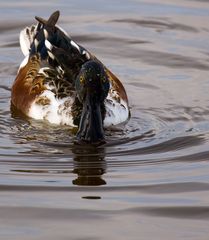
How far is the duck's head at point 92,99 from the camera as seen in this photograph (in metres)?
11.1

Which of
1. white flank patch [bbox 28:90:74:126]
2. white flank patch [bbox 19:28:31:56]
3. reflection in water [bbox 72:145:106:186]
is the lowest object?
reflection in water [bbox 72:145:106:186]

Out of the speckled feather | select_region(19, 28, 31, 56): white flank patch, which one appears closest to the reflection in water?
the speckled feather

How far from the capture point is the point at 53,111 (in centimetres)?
1195

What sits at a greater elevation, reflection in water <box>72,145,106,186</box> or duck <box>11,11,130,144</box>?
duck <box>11,11,130,144</box>

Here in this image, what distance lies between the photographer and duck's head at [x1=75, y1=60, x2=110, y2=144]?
36.6 feet

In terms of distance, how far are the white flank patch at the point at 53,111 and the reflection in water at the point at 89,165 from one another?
932mm

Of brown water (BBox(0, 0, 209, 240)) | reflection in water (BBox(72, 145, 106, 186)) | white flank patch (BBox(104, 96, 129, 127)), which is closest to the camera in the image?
brown water (BBox(0, 0, 209, 240))

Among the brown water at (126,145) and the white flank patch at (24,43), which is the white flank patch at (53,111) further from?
the white flank patch at (24,43)

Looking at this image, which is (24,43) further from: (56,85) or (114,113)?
(114,113)

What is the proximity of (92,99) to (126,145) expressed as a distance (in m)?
0.74

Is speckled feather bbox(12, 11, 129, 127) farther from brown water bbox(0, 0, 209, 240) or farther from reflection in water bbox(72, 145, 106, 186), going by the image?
reflection in water bbox(72, 145, 106, 186)

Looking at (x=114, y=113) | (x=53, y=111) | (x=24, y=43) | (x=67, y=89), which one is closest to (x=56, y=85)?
(x=67, y=89)

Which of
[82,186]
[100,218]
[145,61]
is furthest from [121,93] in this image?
[100,218]

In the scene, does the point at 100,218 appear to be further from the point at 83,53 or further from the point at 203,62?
the point at 203,62
